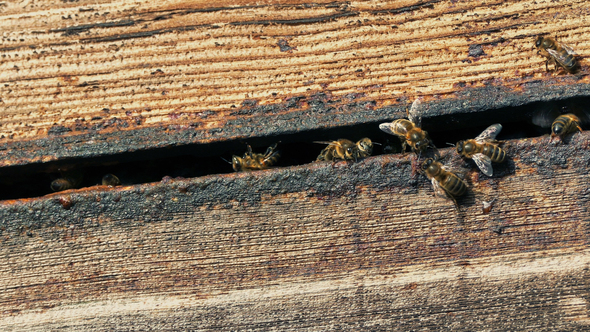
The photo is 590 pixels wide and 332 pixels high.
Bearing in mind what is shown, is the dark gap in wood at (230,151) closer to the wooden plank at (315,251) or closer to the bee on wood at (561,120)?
the bee on wood at (561,120)

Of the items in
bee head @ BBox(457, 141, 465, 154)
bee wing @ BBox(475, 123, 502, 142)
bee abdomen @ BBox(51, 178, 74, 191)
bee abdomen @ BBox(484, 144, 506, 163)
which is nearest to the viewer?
bee abdomen @ BBox(484, 144, 506, 163)

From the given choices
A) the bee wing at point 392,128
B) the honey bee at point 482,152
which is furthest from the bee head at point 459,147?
the bee wing at point 392,128

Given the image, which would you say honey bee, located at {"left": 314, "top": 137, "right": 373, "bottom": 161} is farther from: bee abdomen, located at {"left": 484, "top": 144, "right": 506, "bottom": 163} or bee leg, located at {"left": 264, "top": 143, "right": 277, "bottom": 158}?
bee abdomen, located at {"left": 484, "top": 144, "right": 506, "bottom": 163}

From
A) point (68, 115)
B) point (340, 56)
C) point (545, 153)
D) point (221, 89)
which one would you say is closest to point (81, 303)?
point (68, 115)

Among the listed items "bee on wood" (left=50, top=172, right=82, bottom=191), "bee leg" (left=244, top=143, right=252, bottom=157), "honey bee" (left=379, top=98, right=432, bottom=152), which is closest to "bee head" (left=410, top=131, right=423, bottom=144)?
"honey bee" (left=379, top=98, right=432, bottom=152)

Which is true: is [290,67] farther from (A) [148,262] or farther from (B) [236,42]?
(A) [148,262]
